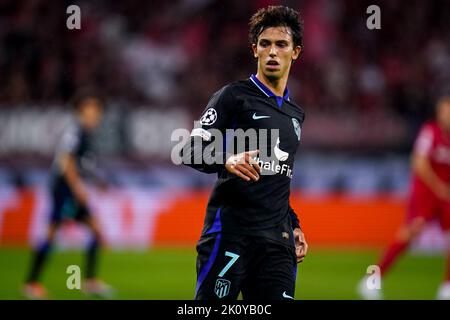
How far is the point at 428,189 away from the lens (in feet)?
30.8

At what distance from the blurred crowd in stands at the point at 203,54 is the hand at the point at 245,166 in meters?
10.2

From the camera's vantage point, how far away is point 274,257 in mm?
4320

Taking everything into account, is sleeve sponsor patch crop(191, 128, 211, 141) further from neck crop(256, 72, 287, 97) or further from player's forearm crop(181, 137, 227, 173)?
neck crop(256, 72, 287, 97)

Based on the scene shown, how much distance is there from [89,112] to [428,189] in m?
4.07

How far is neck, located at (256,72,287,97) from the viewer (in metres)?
4.52

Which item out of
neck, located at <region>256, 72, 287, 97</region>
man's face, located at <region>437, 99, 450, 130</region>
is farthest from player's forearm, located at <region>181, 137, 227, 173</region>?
man's face, located at <region>437, 99, 450, 130</region>

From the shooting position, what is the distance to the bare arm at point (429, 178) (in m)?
9.34

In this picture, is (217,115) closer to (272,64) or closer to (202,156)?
(202,156)

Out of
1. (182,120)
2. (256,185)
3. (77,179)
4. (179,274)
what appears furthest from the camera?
(182,120)

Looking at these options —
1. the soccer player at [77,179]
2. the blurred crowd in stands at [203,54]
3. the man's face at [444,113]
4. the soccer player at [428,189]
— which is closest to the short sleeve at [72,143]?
the soccer player at [77,179]

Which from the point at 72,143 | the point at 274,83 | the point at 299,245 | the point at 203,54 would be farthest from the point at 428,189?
the point at 203,54

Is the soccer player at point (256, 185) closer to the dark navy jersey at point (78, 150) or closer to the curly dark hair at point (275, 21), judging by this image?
the curly dark hair at point (275, 21)

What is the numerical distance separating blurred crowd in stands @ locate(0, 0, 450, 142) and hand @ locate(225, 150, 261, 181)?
10170 mm

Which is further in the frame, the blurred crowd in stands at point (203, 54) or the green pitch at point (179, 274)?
the blurred crowd in stands at point (203, 54)
